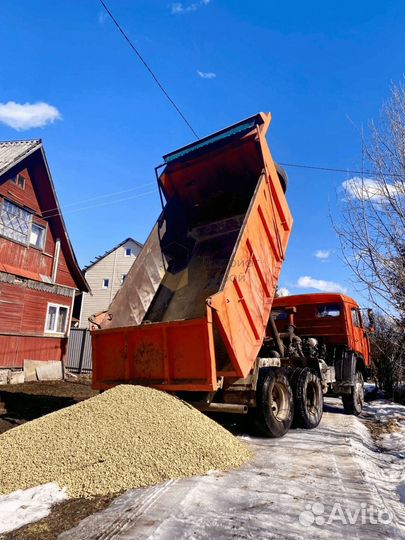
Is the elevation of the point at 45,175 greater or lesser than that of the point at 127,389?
greater

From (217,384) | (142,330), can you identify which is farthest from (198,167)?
(217,384)

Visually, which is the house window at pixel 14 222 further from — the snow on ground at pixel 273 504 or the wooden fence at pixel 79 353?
the snow on ground at pixel 273 504

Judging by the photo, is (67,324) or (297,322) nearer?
(297,322)

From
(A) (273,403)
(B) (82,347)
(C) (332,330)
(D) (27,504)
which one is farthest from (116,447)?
(B) (82,347)

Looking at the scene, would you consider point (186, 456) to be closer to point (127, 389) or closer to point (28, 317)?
point (127, 389)

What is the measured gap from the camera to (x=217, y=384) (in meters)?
4.57

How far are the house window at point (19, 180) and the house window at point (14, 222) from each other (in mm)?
867

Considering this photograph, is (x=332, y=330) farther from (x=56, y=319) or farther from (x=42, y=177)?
(x=42, y=177)

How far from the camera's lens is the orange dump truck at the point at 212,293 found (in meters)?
4.76

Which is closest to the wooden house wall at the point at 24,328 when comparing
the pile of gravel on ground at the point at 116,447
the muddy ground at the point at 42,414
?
the muddy ground at the point at 42,414

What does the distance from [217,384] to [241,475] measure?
1.13m

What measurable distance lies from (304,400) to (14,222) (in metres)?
11.5

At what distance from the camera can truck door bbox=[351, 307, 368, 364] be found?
911 centimetres

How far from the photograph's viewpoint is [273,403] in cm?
555
